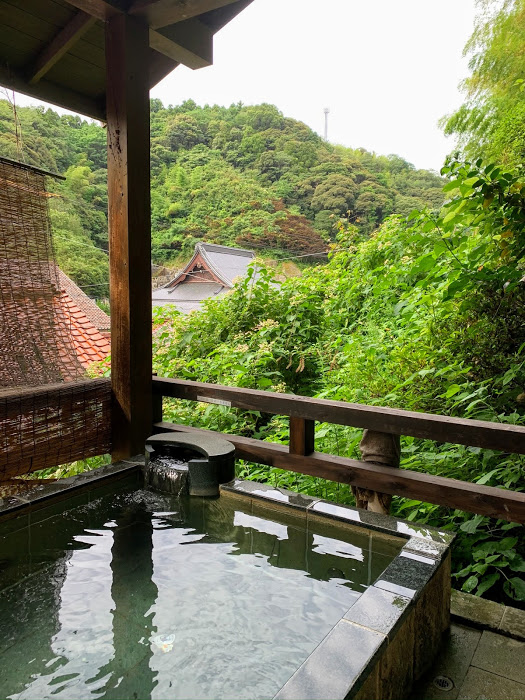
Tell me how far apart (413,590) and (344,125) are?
88.7 ft

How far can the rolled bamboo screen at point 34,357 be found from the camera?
6.93 feet

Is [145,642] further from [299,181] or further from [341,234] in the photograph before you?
[299,181]

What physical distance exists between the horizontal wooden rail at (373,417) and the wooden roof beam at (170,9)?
1700mm

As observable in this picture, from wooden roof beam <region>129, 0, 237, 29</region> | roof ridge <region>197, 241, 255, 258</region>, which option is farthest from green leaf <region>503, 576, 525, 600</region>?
roof ridge <region>197, 241, 255, 258</region>

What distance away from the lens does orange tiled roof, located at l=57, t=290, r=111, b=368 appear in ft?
7.96

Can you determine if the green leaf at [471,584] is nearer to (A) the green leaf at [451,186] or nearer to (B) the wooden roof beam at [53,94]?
(A) the green leaf at [451,186]

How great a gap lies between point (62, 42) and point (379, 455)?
8.26 feet

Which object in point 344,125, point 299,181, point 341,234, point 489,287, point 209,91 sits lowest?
point 489,287

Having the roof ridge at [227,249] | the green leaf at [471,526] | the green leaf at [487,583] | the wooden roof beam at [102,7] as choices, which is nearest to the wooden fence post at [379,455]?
the green leaf at [471,526]

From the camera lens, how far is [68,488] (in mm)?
2031

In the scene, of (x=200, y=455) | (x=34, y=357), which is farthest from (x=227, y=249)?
(x=200, y=455)

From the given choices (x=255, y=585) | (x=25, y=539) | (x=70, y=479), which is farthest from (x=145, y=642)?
(x=70, y=479)

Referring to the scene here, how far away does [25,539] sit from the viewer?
5.98 feet

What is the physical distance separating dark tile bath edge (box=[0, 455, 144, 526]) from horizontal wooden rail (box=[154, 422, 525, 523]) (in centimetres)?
54
